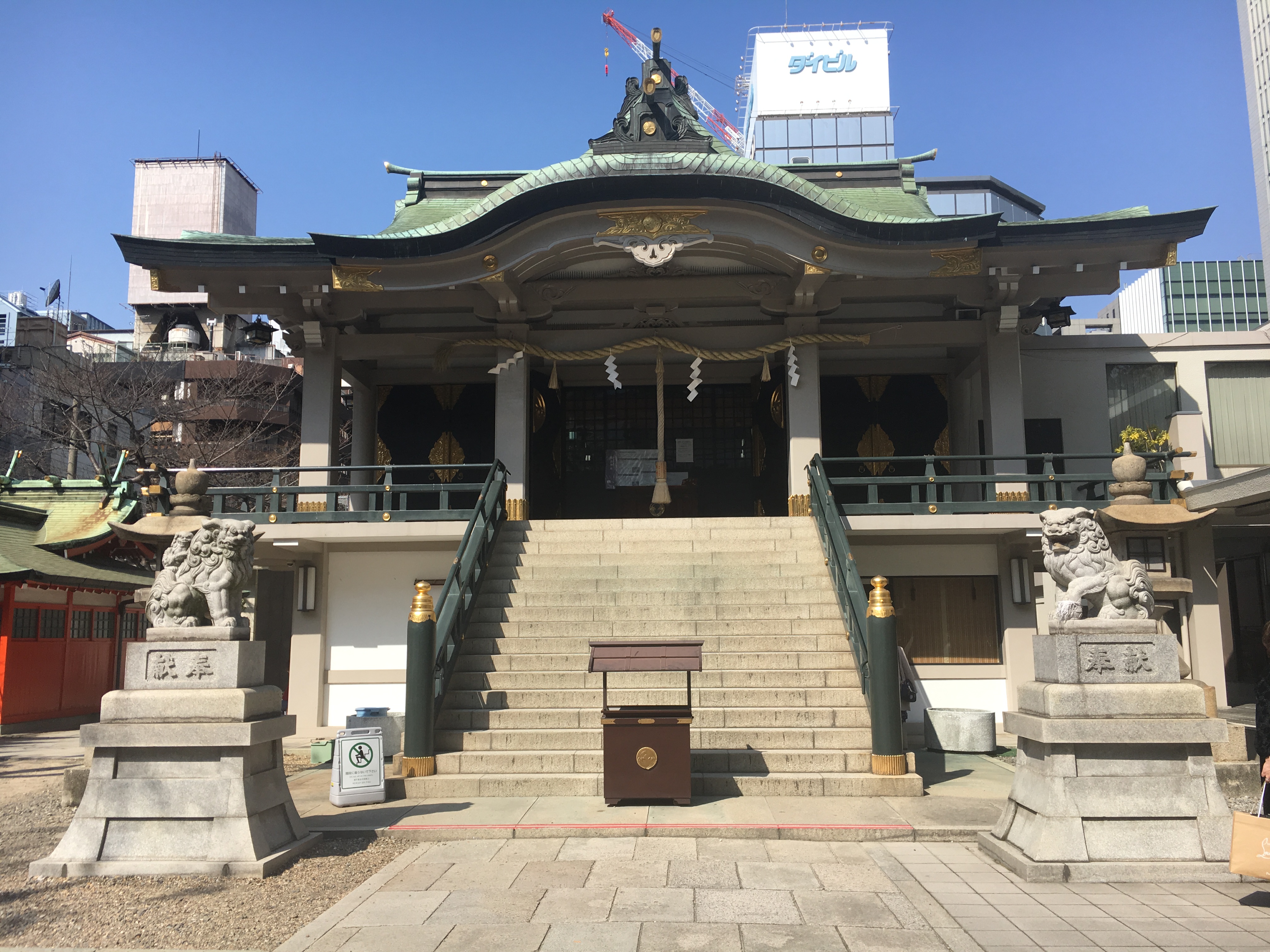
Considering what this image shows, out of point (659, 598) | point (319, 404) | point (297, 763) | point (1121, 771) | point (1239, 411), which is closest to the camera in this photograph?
point (1121, 771)

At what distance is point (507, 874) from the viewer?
21.2ft

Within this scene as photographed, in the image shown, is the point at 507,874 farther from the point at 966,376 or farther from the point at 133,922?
the point at 966,376

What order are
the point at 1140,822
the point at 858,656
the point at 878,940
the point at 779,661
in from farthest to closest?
the point at 779,661, the point at 858,656, the point at 1140,822, the point at 878,940

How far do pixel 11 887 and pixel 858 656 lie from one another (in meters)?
7.67

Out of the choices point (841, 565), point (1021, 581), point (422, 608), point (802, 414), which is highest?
point (802, 414)

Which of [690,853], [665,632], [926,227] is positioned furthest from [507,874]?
[926,227]


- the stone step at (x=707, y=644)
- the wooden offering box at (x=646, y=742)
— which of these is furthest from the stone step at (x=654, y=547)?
the wooden offering box at (x=646, y=742)

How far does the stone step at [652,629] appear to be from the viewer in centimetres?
1125

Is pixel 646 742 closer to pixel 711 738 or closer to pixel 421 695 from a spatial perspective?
pixel 711 738

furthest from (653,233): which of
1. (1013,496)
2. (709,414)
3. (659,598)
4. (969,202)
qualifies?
(969,202)

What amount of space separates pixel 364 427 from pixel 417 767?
1039cm

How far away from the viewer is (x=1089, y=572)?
6.82 m

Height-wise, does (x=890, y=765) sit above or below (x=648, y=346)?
below

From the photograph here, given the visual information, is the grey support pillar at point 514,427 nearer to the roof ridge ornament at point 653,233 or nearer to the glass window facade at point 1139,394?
the roof ridge ornament at point 653,233
